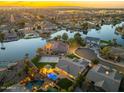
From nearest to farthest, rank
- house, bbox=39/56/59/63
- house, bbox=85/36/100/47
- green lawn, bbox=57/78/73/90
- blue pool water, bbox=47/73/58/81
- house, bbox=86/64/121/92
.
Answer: house, bbox=86/64/121/92 → green lawn, bbox=57/78/73/90 → blue pool water, bbox=47/73/58/81 → house, bbox=39/56/59/63 → house, bbox=85/36/100/47

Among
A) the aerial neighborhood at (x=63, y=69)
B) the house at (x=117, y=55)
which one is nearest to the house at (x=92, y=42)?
the aerial neighborhood at (x=63, y=69)

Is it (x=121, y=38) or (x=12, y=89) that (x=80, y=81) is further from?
(x=121, y=38)

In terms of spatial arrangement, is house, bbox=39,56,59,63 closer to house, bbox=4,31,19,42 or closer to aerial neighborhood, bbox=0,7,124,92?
aerial neighborhood, bbox=0,7,124,92

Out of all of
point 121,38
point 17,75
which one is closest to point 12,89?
point 17,75

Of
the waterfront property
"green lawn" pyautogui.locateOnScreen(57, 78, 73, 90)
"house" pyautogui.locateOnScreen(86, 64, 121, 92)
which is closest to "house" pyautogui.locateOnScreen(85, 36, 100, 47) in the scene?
the waterfront property

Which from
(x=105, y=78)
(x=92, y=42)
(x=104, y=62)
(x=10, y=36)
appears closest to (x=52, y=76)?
(x=105, y=78)

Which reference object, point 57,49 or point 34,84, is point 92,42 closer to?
point 57,49
